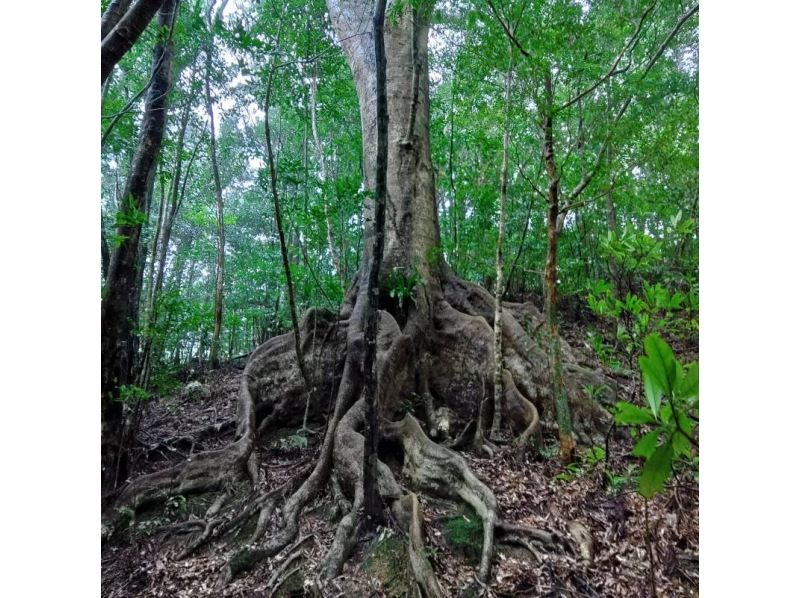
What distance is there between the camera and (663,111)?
77.0 inches

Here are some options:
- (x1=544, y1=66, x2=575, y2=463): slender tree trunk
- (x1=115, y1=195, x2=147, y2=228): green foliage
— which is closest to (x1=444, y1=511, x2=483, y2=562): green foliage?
(x1=544, y1=66, x2=575, y2=463): slender tree trunk

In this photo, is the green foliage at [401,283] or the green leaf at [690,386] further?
the green foliage at [401,283]

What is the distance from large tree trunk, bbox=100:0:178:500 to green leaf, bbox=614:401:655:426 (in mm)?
2284

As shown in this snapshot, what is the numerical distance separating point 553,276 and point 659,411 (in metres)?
1.50

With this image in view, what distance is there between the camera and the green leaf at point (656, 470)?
2.14 feet

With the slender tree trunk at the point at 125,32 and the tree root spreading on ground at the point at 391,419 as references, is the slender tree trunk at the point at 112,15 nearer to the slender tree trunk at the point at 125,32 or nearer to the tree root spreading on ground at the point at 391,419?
the slender tree trunk at the point at 125,32

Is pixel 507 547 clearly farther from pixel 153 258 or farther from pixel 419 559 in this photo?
pixel 153 258

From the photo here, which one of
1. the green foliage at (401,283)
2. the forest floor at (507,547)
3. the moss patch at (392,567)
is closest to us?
the forest floor at (507,547)

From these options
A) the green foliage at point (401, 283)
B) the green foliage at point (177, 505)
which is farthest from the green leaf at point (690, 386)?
the green foliage at point (177, 505)
